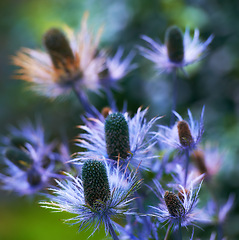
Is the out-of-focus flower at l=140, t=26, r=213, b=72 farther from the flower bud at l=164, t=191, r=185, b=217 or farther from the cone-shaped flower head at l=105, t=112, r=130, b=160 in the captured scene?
the flower bud at l=164, t=191, r=185, b=217

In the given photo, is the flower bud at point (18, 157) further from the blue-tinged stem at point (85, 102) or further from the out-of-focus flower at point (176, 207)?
the out-of-focus flower at point (176, 207)

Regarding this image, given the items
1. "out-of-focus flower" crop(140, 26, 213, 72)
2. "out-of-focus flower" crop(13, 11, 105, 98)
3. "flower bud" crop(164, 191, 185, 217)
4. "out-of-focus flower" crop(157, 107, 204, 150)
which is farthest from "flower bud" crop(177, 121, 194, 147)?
"out-of-focus flower" crop(13, 11, 105, 98)

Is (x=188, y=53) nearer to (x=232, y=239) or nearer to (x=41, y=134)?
(x=41, y=134)

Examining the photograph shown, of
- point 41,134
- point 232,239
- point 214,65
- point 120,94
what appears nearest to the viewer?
point 41,134

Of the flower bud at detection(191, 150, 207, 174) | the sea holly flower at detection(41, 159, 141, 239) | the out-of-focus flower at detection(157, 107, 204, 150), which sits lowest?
the sea holly flower at detection(41, 159, 141, 239)

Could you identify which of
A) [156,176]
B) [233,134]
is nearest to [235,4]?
[233,134]

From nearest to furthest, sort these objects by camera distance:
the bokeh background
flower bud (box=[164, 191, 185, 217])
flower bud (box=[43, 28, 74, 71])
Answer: flower bud (box=[164, 191, 185, 217]), flower bud (box=[43, 28, 74, 71]), the bokeh background

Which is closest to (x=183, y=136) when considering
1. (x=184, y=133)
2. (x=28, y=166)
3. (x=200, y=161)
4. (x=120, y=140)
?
(x=184, y=133)

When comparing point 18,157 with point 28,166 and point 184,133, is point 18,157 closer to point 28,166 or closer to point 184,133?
point 28,166
